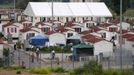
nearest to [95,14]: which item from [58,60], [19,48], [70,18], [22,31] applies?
[70,18]

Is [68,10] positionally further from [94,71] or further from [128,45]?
[94,71]

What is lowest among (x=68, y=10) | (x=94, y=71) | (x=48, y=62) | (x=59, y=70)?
(x=48, y=62)

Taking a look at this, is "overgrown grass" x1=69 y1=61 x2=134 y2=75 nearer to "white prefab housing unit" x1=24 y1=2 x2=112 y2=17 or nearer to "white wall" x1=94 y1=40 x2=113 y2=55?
"white wall" x1=94 y1=40 x2=113 y2=55

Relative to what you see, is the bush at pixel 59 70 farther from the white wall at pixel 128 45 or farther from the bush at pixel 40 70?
the white wall at pixel 128 45

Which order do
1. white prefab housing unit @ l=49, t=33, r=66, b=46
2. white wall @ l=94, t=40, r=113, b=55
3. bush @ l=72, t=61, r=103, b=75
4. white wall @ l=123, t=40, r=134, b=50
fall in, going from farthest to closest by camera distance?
white prefab housing unit @ l=49, t=33, r=66, b=46 < white wall @ l=123, t=40, r=134, b=50 < white wall @ l=94, t=40, r=113, b=55 < bush @ l=72, t=61, r=103, b=75

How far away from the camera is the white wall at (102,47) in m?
36.2

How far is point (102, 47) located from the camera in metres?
36.4

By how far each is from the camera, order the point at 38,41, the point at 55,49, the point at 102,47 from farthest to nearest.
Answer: the point at 38,41, the point at 55,49, the point at 102,47

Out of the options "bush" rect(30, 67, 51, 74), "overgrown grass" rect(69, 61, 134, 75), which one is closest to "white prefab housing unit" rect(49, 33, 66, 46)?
"bush" rect(30, 67, 51, 74)

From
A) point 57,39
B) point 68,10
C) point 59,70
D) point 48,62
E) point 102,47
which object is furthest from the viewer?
point 68,10

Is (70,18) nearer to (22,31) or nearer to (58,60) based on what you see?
(22,31)

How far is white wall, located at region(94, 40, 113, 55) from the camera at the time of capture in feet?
119

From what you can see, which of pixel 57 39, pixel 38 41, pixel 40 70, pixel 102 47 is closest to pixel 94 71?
pixel 40 70

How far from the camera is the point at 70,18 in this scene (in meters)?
62.8
